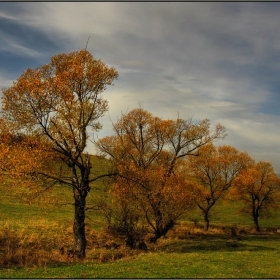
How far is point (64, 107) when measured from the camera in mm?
22219

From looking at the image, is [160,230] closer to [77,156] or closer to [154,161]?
[154,161]

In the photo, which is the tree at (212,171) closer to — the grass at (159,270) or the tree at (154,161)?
the tree at (154,161)

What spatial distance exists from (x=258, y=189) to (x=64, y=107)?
4966 centimetres

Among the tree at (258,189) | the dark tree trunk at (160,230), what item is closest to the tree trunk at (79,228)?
the dark tree trunk at (160,230)

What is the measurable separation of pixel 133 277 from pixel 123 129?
1097 inches

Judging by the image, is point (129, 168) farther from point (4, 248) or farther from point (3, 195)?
point (3, 195)

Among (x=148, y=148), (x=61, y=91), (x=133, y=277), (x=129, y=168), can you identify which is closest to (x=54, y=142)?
(x=61, y=91)

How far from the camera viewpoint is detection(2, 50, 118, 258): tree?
2159cm

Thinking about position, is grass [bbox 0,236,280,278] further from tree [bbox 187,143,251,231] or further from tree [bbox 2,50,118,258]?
tree [bbox 187,143,251,231]

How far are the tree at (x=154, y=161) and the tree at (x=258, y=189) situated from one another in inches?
763

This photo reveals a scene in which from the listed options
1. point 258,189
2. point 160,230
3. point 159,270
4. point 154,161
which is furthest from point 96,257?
point 258,189

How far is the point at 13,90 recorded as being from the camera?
22312 millimetres

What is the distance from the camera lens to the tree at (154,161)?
89.1ft

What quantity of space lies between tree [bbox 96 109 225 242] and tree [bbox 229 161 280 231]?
19389mm
